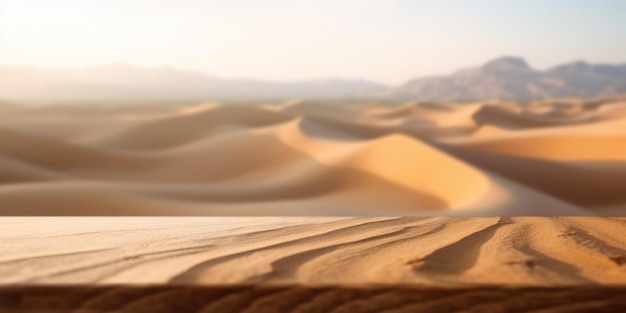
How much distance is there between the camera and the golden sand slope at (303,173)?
5.36 m

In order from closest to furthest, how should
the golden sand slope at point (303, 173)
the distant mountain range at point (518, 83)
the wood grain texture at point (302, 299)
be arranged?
1. the wood grain texture at point (302, 299)
2. the golden sand slope at point (303, 173)
3. the distant mountain range at point (518, 83)

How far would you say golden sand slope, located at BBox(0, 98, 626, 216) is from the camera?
5.36 metres

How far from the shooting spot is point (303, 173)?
318 inches

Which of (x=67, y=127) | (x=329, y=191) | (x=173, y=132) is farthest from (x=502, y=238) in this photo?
(x=67, y=127)

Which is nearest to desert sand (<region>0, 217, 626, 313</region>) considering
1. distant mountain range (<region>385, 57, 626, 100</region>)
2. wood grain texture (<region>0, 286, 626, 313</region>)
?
wood grain texture (<region>0, 286, 626, 313</region>)

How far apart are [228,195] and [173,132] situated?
315 inches

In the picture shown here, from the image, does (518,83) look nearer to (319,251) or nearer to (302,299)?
(319,251)

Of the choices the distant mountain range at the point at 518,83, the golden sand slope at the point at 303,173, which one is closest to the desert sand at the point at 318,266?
the golden sand slope at the point at 303,173

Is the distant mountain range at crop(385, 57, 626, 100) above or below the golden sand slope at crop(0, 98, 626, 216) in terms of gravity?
above

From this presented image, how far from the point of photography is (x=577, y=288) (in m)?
0.65

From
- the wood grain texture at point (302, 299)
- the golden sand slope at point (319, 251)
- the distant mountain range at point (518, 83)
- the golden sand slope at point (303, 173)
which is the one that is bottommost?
the wood grain texture at point (302, 299)

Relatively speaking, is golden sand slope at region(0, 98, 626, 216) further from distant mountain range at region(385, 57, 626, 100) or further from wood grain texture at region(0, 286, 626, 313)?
distant mountain range at region(385, 57, 626, 100)

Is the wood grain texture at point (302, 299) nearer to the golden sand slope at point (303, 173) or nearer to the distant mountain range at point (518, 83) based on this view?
the golden sand slope at point (303, 173)

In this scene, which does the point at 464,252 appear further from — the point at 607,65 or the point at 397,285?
the point at 607,65
